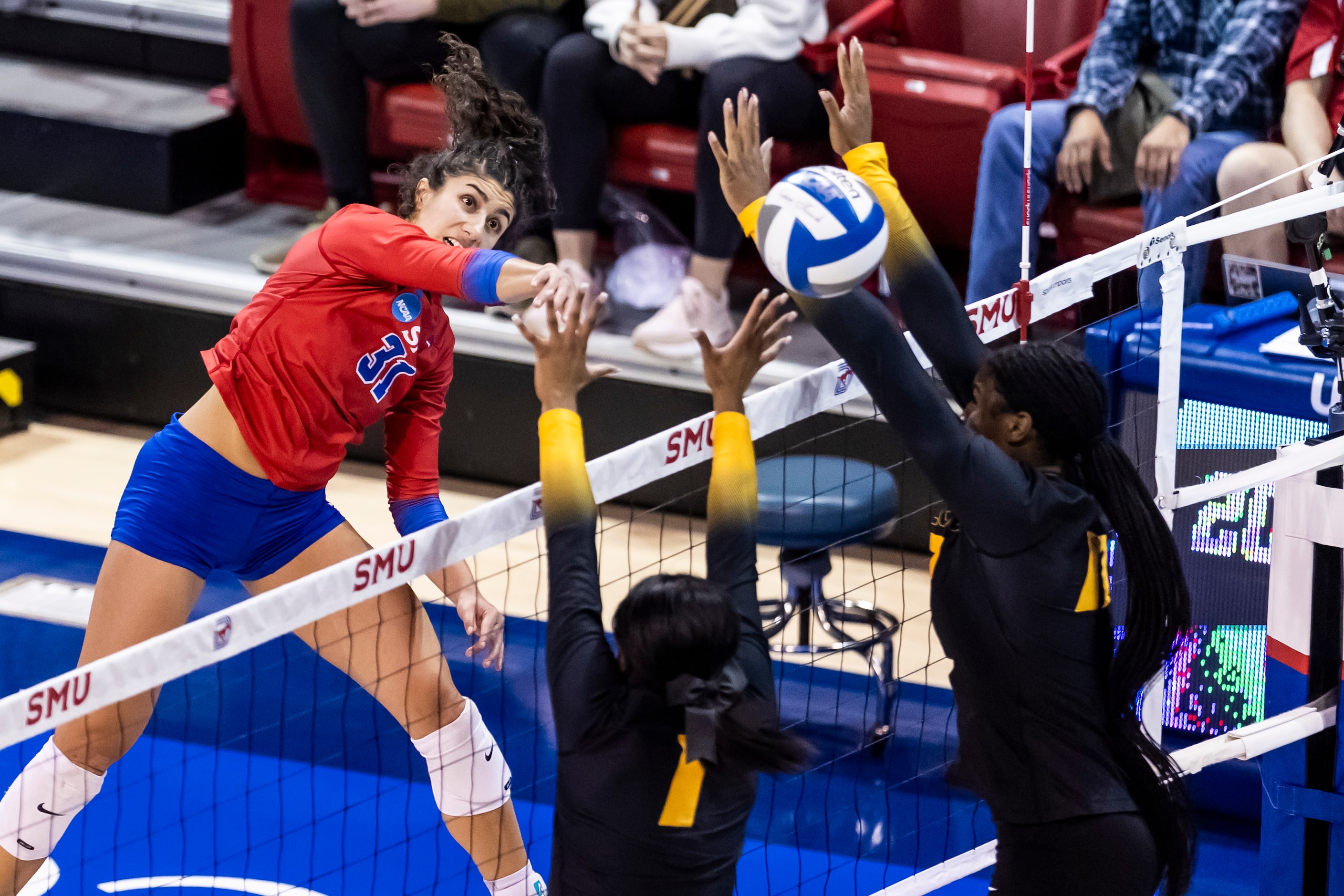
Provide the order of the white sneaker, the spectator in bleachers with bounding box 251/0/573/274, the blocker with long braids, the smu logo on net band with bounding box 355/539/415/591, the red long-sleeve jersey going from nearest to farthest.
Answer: the blocker with long braids < the smu logo on net band with bounding box 355/539/415/591 < the red long-sleeve jersey < the white sneaker < the spectator in bleachers with bounding box 251/0/573/274

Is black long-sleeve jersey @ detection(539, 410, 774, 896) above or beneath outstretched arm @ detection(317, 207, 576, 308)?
beneath

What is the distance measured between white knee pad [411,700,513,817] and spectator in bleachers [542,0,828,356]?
2.28 meters

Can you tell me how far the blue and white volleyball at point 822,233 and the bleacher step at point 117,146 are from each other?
455 centimetres

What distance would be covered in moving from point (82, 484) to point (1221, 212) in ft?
11.9

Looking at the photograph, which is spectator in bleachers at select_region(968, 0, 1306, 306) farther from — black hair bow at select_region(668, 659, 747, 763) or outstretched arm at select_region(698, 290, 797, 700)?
black hair bow at select_region(668, 659, 747, 763)

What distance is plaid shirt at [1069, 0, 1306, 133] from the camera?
4.54 meters

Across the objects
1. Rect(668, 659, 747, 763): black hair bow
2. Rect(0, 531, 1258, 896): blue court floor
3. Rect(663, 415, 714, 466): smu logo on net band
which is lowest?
Rect(0, 531, 1258, 896): blue court floor

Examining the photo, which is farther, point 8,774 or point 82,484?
point 82,484

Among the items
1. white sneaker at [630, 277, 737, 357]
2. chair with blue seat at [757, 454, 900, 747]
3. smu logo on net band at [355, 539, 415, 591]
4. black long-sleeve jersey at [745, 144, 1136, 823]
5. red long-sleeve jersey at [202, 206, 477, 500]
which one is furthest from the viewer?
white sneaker at [630, 277, 737, 357]

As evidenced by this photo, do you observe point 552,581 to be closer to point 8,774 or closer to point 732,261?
point 8,774

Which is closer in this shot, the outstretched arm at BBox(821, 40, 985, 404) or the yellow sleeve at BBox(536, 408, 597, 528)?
the yellow sleeve at BBox(536, 408, 597, 528)

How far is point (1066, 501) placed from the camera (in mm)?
2240

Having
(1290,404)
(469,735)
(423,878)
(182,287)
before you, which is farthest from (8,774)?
(1290,404)

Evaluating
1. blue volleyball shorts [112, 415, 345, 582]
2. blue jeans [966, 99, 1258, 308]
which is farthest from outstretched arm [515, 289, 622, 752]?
blue jeans [966, 99, 1258, 308]
